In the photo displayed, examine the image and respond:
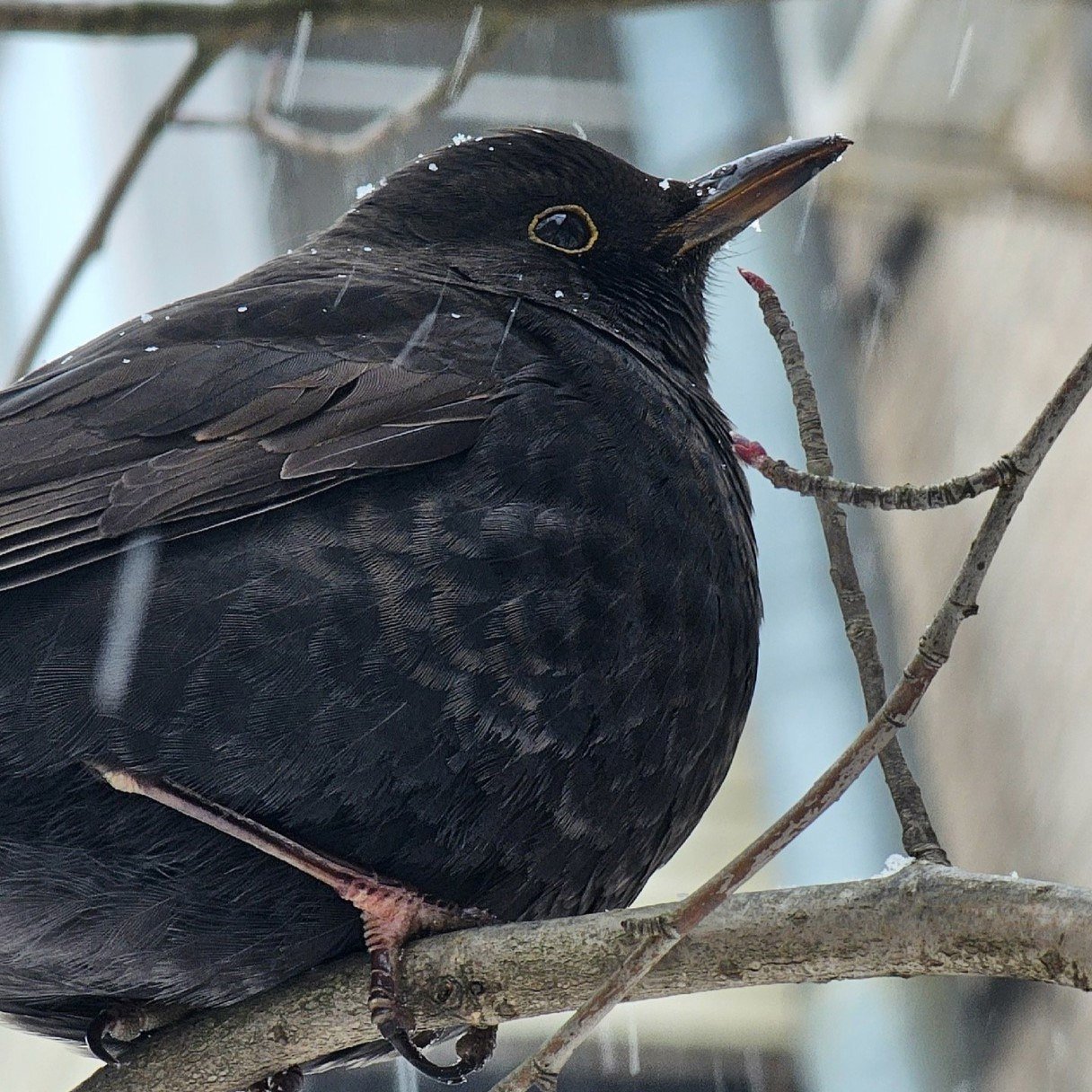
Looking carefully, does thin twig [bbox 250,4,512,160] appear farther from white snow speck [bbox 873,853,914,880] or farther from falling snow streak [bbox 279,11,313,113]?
white snow speck [bbox 873,853,914,880]

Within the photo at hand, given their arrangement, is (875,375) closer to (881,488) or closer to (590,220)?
(590,220)

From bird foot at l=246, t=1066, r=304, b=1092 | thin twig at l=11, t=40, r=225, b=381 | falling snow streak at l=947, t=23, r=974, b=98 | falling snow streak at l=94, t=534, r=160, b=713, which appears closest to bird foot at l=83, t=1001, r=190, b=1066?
bird foot at l=246, t=1066, r=304, b=1092

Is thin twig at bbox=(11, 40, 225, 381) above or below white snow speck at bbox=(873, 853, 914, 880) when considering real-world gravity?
above

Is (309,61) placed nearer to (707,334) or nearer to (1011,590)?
(1011,590)

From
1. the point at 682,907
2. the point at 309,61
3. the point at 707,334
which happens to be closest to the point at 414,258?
the point at 707,334

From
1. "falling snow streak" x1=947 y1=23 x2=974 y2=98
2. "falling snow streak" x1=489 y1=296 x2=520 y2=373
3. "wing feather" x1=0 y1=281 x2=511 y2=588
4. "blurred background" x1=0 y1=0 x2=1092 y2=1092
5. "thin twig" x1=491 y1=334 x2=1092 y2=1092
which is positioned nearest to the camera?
"thin twig" x1=491 y1=334 x2=1092 y2=1092

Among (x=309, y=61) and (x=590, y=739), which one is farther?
(x=309, y=61)

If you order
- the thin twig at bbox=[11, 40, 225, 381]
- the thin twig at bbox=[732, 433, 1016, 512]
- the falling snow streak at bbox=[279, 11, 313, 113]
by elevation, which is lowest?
the thin twig at bbox=[732, 433, 1016, 512]

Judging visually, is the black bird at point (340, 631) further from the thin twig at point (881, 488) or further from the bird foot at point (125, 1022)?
the thin twig at point (881, 488)
